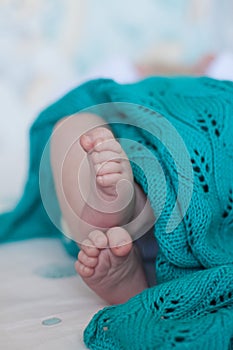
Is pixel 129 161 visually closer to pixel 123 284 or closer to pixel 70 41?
pixel 123 284

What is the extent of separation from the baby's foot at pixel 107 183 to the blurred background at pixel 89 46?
2.00ft

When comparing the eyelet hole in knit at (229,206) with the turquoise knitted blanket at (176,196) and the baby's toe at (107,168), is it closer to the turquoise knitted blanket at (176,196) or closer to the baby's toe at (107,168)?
the turquoise knitted blanket at (176,196)

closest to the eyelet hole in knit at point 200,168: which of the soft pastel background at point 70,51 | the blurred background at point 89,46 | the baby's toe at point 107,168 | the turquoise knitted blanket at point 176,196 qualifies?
the turquoise knitted blanket at point 176,196

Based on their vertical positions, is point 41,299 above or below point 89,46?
below

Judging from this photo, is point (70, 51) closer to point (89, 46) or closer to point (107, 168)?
point (89, 46)

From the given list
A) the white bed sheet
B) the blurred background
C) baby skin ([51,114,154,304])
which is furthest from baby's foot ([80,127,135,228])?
the blurred background

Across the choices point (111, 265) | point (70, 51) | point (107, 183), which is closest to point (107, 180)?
point (107, 183)

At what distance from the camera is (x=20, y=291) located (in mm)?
763

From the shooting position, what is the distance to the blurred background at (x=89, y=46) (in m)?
1.43

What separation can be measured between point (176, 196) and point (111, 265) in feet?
0.38

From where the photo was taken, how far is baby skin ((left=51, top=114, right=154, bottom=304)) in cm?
65

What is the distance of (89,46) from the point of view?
162cm

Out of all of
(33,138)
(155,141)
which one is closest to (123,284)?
(155,141)

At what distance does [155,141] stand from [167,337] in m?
0.28
